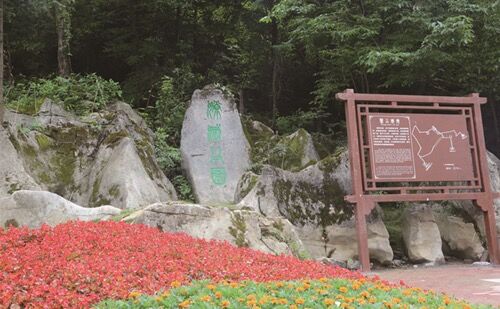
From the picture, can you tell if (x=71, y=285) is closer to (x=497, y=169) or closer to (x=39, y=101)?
(x=39, y=101)

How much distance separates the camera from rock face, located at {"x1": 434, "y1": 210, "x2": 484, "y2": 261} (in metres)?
10.2

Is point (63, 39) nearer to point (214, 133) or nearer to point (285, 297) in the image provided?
point (214, 133)

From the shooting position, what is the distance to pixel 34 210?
22.8 feet

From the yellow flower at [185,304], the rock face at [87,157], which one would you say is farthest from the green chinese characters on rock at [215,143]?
the yellow flower at [185,304]

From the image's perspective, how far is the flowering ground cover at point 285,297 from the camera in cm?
330

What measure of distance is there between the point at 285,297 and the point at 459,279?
4.97 metres

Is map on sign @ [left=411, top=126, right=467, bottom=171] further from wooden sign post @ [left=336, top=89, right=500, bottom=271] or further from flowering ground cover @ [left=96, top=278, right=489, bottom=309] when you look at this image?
flowering ground cover @ [left=96, top=278, right=489, bottom=309]

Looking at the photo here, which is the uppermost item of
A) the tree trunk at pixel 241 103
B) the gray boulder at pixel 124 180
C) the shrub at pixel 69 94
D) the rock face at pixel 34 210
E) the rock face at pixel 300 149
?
the tree trunk at pixel 241 103

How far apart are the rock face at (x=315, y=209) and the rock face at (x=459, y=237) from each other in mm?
1649

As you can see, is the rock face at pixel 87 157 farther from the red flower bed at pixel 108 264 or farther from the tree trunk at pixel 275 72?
the tree trunk at pixel 275 72

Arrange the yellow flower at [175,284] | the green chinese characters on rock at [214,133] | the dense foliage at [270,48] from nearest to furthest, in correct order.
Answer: the yellow flower at [175,284] → the dense foliage at [270,48] → the green chinese characters on rock at [214,133]

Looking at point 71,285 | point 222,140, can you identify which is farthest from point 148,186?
point 71,285

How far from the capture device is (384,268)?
945cm

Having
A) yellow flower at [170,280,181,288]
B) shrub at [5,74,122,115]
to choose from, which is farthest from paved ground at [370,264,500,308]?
shrub at [5,74,122,115]
